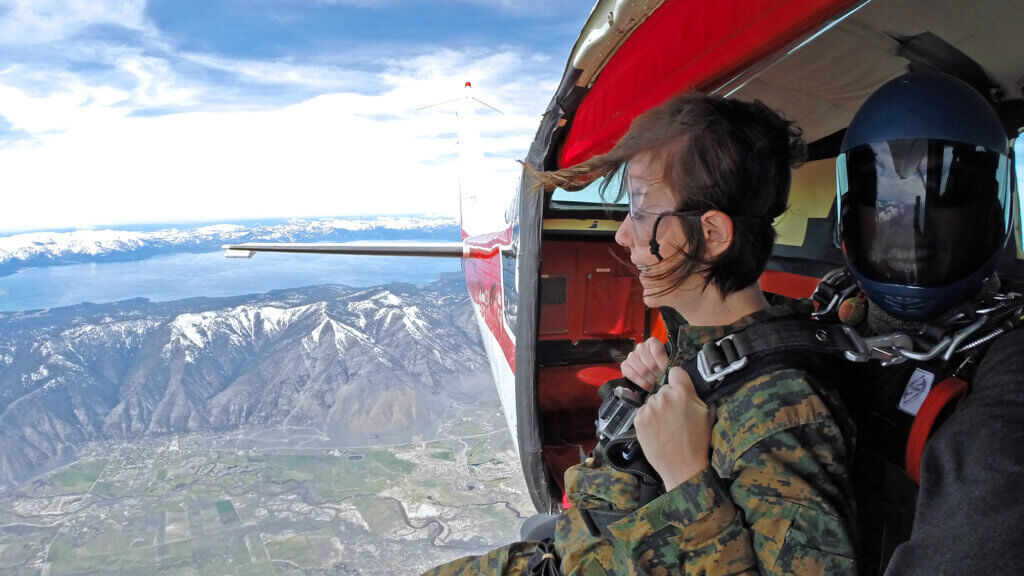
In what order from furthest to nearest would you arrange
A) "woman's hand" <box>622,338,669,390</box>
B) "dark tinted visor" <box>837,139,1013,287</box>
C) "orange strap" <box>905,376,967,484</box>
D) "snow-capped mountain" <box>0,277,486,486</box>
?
1. "snow-capped mountain" <box>0,277,486,486</box>
2. "woman's hand" <box>622,338,669,390</box>
3. "dark tinted visor" <box>837,139,1013,287</box>
4. "orange strap" <box>905,376,967,484</box>

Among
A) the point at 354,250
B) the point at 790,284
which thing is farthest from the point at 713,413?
the point at 354,250

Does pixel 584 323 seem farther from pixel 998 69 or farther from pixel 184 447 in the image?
pixel 184 447

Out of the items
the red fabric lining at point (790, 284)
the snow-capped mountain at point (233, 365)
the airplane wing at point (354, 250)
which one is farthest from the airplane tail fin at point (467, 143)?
the snow-capped mountain at point (233, 365)

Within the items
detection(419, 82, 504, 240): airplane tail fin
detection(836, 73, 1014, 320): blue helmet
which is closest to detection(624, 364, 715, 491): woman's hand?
detection(836, 73, 1014, 320): blue helmet

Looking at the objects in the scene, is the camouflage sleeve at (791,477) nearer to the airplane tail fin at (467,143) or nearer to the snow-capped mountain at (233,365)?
the airplane tail fin at (467,143)

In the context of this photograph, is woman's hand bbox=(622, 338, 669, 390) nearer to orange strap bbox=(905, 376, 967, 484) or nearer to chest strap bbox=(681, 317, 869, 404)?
chest strap bbox=(681, 317, 869, 404)

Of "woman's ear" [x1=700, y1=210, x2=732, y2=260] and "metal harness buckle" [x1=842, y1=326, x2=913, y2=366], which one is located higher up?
"woman's ear" [x1=700, y1=210, x2=732, y2=260]

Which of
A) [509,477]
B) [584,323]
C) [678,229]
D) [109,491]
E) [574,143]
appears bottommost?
[109,491]

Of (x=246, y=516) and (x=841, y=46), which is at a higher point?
(x=841, y=46)

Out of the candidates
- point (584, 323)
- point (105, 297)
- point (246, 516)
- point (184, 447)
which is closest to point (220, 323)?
point (184, 447)
